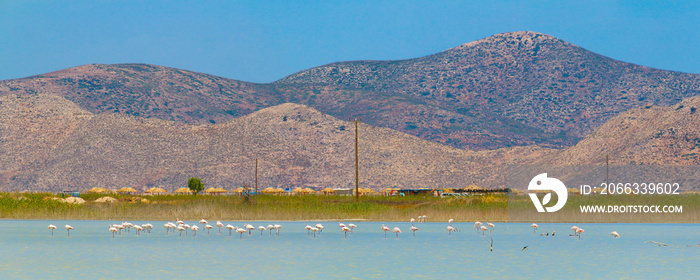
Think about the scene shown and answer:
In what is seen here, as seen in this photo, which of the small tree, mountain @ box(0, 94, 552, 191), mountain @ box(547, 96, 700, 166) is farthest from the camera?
mountain @ box(0, 94, 552, 191)

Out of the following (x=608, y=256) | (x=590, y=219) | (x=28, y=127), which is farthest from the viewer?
(x=28, y=127)

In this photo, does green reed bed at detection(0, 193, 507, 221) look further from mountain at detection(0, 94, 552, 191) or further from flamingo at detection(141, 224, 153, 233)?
mountain at detection(0, 94, 552, 191)

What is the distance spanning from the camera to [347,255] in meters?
29.0

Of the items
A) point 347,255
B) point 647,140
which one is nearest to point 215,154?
point 647,140

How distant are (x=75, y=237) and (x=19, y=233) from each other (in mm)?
4261

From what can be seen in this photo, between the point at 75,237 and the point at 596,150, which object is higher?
the point at 596,150

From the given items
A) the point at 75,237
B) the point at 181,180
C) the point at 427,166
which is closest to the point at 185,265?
the point at 75,237

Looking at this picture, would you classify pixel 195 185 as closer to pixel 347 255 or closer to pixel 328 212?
pixel 328 212

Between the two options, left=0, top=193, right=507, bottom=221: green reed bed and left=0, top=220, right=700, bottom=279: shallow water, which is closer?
left=0, top=220, right=700, bottom=279: shallow water

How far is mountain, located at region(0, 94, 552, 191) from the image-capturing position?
14162 cm

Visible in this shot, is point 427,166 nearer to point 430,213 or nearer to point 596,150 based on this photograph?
point 596,150

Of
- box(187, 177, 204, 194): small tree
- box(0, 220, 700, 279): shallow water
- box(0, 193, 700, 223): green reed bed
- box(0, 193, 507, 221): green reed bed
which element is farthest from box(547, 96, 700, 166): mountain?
box(0, 220, 700, 279): shallow water

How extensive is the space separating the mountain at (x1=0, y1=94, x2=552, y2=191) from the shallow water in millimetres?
101102

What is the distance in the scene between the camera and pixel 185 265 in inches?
988
